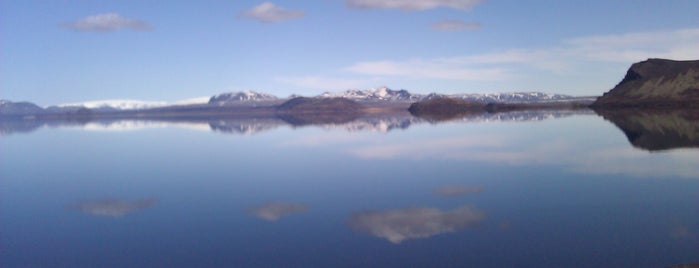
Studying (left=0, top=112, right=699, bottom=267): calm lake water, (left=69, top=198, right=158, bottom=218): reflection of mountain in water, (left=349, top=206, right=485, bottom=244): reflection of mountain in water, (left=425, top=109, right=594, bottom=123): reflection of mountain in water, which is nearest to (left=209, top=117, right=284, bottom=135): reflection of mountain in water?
(left=425, top=109, right=594, bottom=123): reflection of mountain in water

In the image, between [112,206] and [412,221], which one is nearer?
[412,221]

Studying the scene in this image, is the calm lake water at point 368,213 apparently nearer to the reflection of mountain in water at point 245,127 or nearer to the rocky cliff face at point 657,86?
the reflection of mountain in water at point 245,127

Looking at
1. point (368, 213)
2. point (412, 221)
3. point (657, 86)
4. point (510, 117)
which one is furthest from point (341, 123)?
point (657, 86)

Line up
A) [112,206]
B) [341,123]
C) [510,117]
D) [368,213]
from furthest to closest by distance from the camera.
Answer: [341,123]
[510,117]
[112,206]
[368,213]

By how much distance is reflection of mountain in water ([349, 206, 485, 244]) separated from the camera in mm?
12070

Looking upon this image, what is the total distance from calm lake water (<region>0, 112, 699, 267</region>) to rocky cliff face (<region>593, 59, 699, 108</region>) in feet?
356

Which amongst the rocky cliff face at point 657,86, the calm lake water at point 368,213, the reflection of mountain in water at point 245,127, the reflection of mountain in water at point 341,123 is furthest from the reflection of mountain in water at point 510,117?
the calm lake water at point 368,213

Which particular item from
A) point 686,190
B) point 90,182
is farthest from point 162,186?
point 686,190

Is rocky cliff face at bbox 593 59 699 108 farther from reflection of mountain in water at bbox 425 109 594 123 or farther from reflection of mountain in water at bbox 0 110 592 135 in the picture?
reflection of mountain in water at bbox 425 109 594 123

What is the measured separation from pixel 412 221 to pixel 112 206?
10240 millimetres

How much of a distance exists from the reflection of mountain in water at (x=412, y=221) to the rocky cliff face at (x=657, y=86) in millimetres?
116190

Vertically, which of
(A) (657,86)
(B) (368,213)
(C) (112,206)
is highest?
(A) (657,86)

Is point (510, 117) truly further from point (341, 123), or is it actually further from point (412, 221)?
point (412, 221)

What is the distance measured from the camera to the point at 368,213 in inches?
567
